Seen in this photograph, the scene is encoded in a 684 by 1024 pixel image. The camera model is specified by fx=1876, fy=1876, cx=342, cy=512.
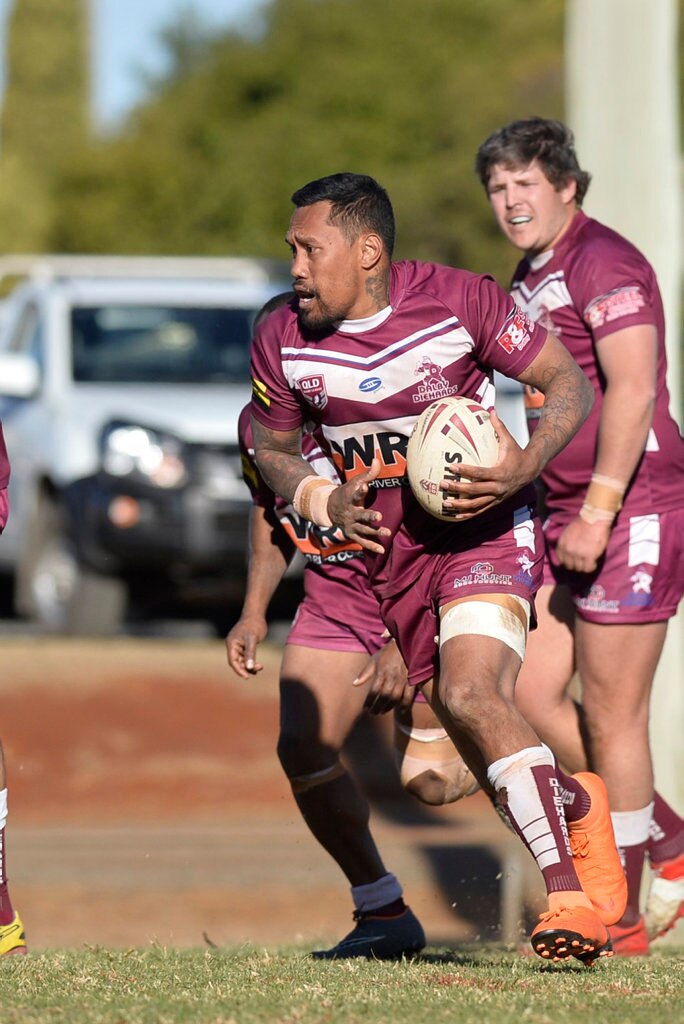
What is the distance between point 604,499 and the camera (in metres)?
6.34

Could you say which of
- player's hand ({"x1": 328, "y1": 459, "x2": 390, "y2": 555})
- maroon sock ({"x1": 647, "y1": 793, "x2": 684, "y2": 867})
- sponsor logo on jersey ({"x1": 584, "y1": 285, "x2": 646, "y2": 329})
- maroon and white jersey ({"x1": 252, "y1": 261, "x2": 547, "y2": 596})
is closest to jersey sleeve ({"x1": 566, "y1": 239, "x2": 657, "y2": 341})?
sponsor logo on jersey ({"x1": 584, "y1": 285, "x2": 646, "y2": 329})

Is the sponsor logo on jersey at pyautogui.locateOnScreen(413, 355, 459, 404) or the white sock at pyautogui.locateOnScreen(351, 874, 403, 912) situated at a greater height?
the sponsor logo on jersey at pyautogui.locateOnScreen(413, 355, 459, 404)

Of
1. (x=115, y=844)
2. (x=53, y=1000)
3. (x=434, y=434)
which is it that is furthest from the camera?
(x=115, y=844)

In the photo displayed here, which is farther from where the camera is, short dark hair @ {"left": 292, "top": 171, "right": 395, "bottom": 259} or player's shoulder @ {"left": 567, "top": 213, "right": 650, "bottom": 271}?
player's shoulder @ {"left": 567, "top": 213, "right": 650, "bottom": 271}

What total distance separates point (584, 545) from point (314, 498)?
47.7 inches

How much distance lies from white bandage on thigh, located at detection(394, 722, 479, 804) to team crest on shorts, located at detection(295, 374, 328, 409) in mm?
1512

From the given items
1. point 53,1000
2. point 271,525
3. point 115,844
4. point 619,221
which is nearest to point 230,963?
point 53,1000

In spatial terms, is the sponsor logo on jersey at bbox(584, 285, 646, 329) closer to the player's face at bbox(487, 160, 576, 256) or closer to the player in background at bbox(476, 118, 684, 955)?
the player in background at bbox(476, 118, 684, 955)

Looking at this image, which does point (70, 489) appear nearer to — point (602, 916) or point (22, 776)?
point (22, 776)

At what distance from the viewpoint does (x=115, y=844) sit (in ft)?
40.2

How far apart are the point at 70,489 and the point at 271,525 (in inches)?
249

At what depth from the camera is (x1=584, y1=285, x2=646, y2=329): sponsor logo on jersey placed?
21.0 ft

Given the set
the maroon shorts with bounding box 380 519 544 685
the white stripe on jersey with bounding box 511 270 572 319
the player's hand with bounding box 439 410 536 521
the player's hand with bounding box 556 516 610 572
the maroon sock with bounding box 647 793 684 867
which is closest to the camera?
the player's hand with bounding box 439 410 536 521

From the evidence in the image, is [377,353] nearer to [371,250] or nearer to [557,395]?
[371,250]
